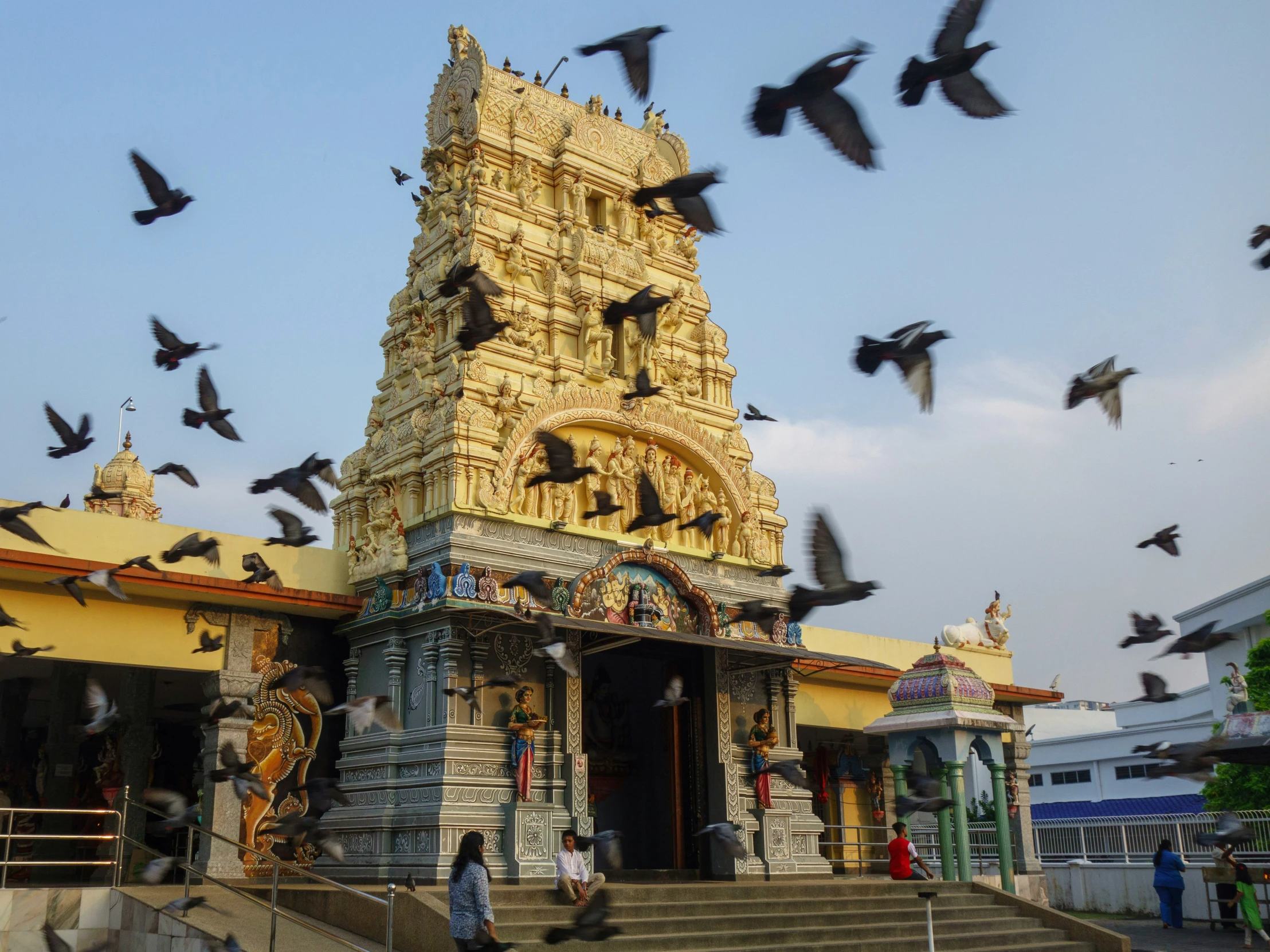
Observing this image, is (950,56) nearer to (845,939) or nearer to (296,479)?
(296,479)

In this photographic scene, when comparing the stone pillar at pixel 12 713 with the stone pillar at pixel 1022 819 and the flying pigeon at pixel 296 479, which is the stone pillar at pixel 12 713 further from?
the stone pillar at pixel 1022 819

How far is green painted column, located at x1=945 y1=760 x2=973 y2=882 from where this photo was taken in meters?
15.0

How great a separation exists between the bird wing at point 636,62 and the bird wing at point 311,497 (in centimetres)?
538

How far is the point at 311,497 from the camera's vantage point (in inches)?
449

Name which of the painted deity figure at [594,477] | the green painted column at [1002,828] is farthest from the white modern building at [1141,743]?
the painted deity figure at [594,477]

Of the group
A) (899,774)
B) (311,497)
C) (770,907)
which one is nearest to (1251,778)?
(899,774)

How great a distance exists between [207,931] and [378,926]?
149 cm

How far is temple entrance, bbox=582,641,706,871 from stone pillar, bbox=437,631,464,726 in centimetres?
298

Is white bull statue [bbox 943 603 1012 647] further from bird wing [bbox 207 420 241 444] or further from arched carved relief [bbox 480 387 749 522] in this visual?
bird wing [bbox 207 420 241 444]

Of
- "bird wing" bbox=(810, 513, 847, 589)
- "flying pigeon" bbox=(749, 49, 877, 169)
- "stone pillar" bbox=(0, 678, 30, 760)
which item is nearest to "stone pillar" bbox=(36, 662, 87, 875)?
"stone pillar" bbox=(0, 678, 30, 760)

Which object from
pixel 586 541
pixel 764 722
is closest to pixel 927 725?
pixel 764 722

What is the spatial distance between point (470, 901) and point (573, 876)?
3101mm

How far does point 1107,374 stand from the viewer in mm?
8570

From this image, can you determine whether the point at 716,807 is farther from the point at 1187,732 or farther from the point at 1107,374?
the point at 1187,732
